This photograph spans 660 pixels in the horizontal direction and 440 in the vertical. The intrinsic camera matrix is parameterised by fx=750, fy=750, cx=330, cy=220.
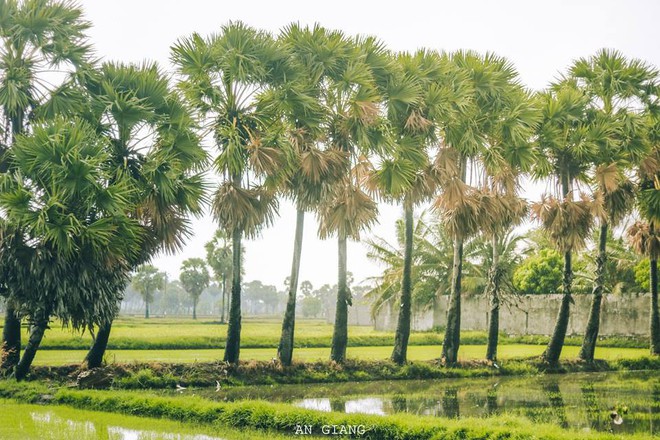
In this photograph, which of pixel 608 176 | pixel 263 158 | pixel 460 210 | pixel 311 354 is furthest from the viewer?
pixel 311 354

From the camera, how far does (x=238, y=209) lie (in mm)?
20047

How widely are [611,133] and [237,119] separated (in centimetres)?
1309

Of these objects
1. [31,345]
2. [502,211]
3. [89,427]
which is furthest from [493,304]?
[89,427]

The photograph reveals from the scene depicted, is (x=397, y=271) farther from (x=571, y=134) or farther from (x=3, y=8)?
(x=3, y=8)

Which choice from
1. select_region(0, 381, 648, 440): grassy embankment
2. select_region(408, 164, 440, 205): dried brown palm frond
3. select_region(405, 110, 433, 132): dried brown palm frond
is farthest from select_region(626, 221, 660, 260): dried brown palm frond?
select_region(0, 381, 648, 440): grassy embankment

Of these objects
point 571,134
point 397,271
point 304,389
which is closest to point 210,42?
point 304,389

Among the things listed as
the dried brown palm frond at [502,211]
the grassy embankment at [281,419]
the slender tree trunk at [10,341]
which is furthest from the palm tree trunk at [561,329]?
the slender tree trunk at [10,341]

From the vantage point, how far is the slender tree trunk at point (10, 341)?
729 inches

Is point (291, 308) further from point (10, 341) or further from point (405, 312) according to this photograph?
point (10, 341)

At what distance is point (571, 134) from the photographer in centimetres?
2536

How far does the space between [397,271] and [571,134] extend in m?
15.6

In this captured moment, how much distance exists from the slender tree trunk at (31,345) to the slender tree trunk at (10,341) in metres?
0.91

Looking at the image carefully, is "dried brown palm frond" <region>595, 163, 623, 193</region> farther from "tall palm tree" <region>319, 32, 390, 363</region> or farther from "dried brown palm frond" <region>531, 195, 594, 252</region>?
"tall palm tree" <region>319, 32, 390, 363</region>

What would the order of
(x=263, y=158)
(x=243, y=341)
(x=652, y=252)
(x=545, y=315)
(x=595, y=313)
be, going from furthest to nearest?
(x=545, y=315), (x=243, y=341), (x=652, y=252), (x=595, y=313), (x=263, y=158)
